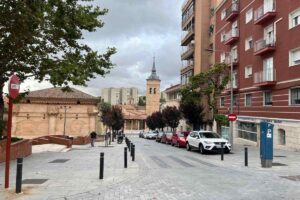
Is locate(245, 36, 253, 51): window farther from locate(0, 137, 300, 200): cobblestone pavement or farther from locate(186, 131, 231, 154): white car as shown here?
locate(0, 137, 300, 200): cobblestone pavement

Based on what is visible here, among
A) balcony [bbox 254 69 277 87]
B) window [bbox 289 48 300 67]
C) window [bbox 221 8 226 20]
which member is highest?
window [bbox 221 8 226 20]

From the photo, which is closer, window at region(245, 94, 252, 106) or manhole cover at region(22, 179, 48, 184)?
manhole cover at region(22, 179, 48, 184)

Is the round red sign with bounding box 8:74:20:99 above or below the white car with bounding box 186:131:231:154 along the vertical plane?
above

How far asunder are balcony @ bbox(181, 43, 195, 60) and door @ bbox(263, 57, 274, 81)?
26142 millimetres

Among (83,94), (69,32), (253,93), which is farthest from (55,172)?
(83,94)

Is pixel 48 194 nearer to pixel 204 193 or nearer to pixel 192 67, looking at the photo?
pixel 204 193

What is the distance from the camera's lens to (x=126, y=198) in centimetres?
927

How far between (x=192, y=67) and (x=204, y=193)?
161 ft

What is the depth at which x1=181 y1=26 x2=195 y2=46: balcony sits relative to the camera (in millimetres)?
58469

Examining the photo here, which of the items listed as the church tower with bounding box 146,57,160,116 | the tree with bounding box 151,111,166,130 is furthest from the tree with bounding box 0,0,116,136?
the church tower with bounding box 146,57,160,116

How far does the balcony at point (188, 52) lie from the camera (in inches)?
2315

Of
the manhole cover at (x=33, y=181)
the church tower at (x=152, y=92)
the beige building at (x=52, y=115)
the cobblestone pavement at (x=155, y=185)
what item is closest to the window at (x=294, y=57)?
the cobblestone pavement at (x=155, y=185)

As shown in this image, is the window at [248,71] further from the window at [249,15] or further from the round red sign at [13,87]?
the round red sign at [13,87]

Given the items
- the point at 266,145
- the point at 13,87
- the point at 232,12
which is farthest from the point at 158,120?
the point at 13,87
